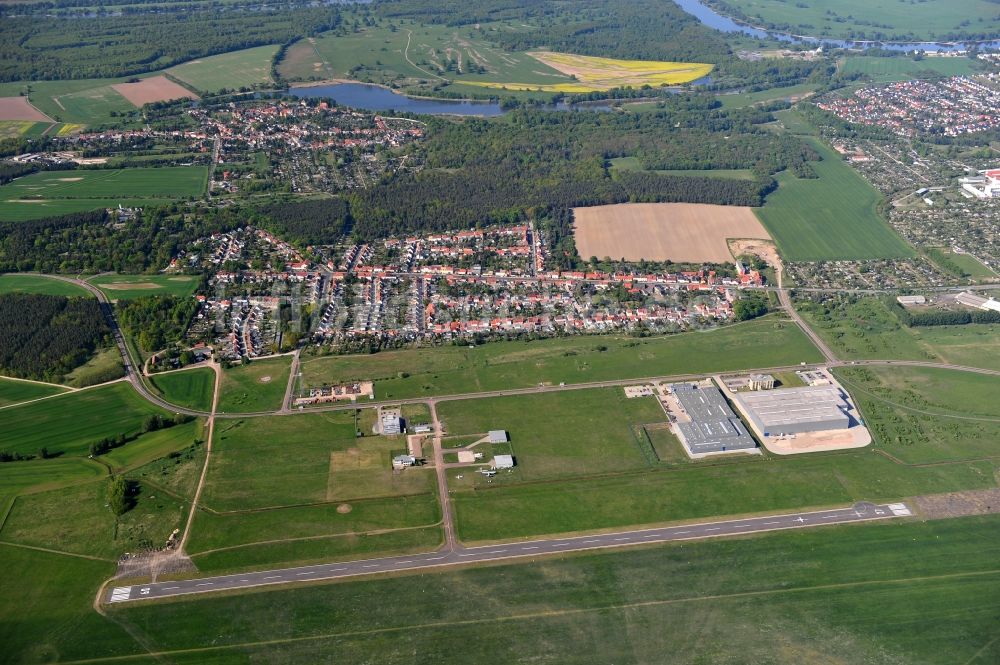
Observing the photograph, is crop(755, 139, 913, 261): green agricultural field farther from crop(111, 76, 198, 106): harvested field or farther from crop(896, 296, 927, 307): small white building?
crop(111, 76, 198, 106): harvested field

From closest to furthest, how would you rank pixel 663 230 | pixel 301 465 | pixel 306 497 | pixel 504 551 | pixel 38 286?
pixel 504 551 → pixel 306 497 → pixel 301 465 → pixel 38 286 → pixel 663 230

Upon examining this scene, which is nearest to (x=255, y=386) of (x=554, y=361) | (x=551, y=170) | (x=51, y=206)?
(x=554, y=361)

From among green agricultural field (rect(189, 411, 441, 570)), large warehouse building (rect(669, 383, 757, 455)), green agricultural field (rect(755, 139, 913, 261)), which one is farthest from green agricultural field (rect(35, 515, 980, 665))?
green agricultural field (rect(755, 139, 913, 261))

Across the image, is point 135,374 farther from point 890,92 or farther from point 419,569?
point 890,92

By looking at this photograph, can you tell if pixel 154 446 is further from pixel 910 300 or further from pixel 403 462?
pixel 910 300

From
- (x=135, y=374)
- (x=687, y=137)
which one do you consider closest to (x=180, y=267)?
(x=135, y=374)

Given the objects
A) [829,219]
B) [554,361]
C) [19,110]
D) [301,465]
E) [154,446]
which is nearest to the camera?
[301,465]
